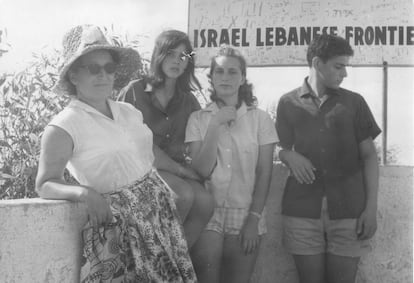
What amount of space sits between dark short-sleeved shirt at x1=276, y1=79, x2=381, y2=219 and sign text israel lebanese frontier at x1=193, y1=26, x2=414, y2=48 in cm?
99

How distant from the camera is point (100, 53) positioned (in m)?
3.08

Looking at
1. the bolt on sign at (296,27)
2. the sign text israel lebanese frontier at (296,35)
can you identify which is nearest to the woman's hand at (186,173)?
the bolt on sign at (296,27)

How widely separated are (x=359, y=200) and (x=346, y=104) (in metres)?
0.61

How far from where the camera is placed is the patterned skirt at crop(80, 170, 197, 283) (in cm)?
282

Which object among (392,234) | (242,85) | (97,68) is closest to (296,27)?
(242,85)

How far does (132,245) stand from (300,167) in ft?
4.38

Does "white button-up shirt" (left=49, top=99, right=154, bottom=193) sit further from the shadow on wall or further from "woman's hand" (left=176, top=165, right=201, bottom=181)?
the shadow on wall

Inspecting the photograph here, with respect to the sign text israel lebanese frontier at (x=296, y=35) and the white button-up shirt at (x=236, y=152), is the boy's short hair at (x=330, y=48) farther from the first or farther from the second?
the sign text israel lebanese frontier at (x=296, y=35)

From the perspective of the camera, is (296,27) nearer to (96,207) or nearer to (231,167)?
(231,167)

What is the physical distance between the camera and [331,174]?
371 cm

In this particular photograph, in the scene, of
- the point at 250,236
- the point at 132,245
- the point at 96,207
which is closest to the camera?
the point at 96,207

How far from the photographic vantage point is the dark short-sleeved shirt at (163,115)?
3.60 meters

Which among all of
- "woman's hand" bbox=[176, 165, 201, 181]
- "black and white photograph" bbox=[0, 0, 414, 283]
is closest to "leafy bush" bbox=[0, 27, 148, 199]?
"black and white photograph" bbox=[0, 0, 414, 283]

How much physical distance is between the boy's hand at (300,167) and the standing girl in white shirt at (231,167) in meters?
0.19
